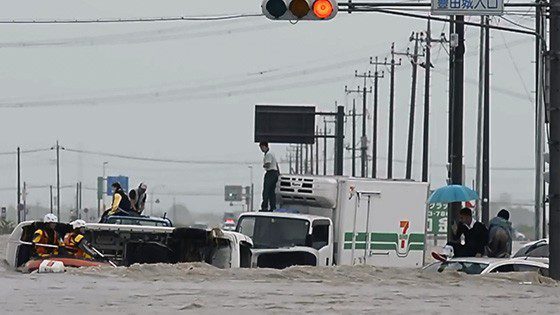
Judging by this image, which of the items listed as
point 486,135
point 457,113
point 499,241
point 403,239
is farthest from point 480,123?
point 499,241

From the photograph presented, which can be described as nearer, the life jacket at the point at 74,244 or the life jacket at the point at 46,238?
the life jacket at the point at 74,244

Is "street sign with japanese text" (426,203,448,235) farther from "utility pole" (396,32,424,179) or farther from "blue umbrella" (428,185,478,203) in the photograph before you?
"blue umbrella" (428,185,478,203)

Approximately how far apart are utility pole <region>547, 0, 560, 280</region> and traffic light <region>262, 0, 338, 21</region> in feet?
20.2

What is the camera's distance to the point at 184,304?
21.9 m

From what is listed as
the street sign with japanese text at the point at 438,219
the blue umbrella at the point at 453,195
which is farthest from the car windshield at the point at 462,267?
the street sign with japanese text at the point at 438,219

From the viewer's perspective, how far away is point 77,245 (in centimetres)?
3028

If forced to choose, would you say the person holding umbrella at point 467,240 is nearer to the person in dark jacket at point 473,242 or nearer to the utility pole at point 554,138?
the person in dark jacket at point 473,242

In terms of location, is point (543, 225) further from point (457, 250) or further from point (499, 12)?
point (499, 12)

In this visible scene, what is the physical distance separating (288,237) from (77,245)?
6.98 m

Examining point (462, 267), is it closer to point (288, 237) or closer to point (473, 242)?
point (473, 242)

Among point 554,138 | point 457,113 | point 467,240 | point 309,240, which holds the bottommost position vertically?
point 309,240

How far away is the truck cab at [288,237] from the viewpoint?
35.2 meters

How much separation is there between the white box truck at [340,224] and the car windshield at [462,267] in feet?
23.7

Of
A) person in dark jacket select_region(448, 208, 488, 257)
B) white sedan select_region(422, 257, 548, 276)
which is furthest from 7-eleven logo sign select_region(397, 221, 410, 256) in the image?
white sedan select_region(422, 257, 548, 276)
